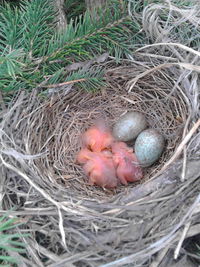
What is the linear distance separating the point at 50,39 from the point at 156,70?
0.49 metres

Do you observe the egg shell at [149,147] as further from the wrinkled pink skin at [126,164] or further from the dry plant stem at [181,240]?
the dry plant stem at [181,240]

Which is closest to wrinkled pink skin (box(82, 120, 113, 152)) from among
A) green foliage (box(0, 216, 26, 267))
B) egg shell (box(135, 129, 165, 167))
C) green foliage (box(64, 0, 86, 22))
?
egg shell (box(135, 129, 165, 167))

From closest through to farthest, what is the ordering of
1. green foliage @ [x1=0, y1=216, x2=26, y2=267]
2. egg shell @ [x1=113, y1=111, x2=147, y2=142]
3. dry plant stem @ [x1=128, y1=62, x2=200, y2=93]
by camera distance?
green foliage @ [x1=0, y1=216, x2=26, y2=267]
dry plant stem @ [x1=128, y1=62, x2=200, y2=93]
egg shell @ [x1=113, y1=111, x2=147, y2=142]

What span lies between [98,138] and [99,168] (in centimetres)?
18

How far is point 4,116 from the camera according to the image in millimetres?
1571

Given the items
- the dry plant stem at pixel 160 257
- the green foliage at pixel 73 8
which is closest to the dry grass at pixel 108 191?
the dry plant stem at pixel 160 257

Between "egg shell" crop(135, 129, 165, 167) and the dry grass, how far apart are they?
0.04m

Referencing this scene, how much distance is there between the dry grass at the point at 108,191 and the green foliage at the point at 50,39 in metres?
0.10

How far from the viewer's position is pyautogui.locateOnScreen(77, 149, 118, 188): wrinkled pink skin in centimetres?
174

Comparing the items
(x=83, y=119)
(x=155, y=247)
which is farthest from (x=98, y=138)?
(x=155, y=247)

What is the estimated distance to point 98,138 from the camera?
187cm

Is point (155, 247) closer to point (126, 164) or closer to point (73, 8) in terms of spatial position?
point (126, 164)

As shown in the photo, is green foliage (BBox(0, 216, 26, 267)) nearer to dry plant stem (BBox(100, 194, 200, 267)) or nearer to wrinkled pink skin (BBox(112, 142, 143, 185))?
dry plant stem (BBox(100, 194, 200, 267))

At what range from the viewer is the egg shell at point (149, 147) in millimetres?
1707
